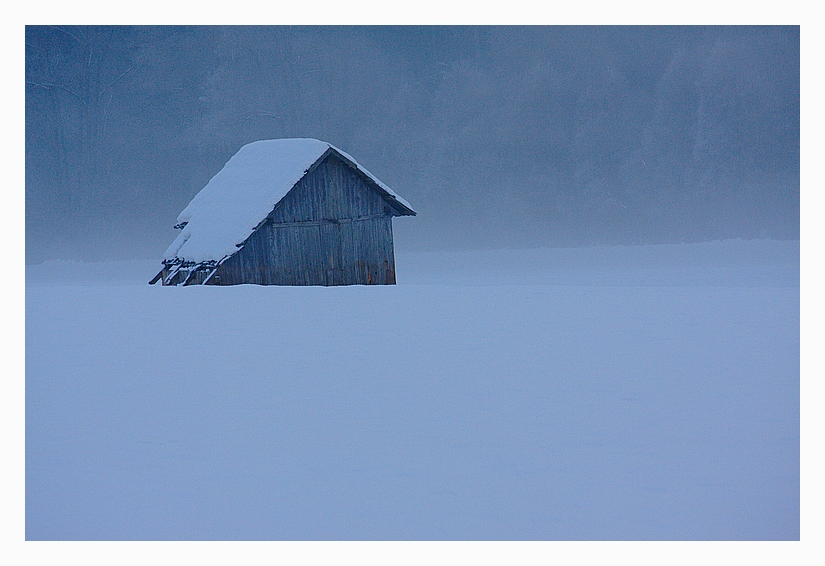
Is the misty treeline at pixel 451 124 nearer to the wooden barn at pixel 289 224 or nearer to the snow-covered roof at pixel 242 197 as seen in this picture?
the snow-covered roof at pixel 242 197

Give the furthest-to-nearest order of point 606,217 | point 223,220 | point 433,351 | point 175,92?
point 606,217, point 175,92, point 223,220, point 433,351

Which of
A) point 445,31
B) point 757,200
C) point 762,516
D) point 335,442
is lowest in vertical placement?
point 762,516

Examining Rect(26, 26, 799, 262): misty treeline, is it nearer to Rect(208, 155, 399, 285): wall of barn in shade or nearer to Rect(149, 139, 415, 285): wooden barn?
Rect(149, 139, 415, 285): wooden barn

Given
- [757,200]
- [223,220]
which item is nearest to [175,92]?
[223,220]

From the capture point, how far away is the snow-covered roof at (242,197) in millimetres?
18969

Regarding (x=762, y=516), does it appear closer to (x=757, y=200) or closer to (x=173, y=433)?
(x=173, y=433)

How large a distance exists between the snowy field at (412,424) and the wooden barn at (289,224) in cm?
643

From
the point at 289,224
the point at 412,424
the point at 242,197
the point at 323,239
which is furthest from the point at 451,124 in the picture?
the point at 412,424

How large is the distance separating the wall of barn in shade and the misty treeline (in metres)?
21.5

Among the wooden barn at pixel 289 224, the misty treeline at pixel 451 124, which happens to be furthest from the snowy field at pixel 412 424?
the misty treeline at pixel 451 124

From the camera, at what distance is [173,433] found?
6.72m

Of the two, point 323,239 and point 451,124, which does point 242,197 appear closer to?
point 323,239

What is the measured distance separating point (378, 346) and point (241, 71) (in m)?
33.5

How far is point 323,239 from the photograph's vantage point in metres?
20.1
